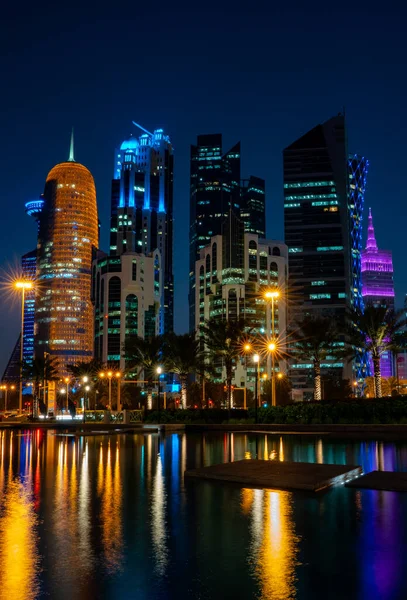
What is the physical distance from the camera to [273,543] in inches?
365

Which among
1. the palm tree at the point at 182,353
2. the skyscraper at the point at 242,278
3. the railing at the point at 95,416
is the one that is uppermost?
the skyscraper at the point at 242,278

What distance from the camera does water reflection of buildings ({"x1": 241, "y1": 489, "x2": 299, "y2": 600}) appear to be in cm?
729

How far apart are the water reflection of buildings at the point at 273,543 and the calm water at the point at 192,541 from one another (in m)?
0.02

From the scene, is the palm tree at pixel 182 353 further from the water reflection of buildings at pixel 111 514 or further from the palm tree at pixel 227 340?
the water reflection of buildings at pixel 111 514

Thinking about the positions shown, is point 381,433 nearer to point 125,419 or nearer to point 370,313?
point 370,313

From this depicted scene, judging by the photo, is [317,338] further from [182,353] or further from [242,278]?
[242,278]

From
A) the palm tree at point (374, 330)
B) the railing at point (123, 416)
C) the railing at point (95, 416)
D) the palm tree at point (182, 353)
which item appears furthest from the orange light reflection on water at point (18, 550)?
the railing at point (95, 416)

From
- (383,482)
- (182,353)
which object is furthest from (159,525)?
(182,353)

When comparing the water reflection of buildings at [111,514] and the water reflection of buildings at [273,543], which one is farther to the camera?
the water reflection of buildings at [111,514]

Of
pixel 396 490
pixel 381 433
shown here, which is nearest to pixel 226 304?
pixel 381 433

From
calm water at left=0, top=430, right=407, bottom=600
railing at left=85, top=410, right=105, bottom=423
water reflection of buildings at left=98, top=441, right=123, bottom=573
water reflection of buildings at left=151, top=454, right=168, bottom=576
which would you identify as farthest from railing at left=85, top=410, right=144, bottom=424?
water reflection of buildings at left=151, top=454, right=168, bottom=576

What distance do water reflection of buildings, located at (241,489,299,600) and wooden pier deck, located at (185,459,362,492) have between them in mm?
997

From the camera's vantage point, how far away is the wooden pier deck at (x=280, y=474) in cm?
1485

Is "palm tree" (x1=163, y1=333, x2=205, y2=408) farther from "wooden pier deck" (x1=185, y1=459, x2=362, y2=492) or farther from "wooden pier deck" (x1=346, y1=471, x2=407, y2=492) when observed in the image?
"wooden pier deck" (x1=346, y1=471, x2=407, y2=492)
